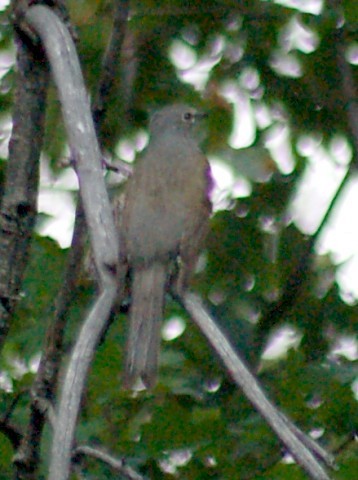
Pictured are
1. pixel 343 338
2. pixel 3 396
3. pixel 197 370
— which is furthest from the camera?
pixel 343 338

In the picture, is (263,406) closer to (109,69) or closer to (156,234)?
(156,234)

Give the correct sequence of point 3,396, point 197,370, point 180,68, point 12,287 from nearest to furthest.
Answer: point 12,287
point 3,396
point 197,370
point 180,68

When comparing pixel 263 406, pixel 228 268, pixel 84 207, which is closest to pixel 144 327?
pixel 84 207

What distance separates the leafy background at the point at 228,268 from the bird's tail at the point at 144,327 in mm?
592

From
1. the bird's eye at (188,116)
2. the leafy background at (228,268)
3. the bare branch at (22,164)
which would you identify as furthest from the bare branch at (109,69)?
the bird's eye at (188,116)

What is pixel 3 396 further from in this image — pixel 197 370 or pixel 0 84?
pixel 0 84

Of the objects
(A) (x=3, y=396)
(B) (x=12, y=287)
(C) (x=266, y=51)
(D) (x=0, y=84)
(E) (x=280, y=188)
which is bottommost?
(B) (x=12, y=287)

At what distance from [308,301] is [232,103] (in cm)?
86

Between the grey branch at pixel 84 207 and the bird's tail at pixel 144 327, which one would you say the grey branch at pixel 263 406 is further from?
the bird's tail at pixel 144 327

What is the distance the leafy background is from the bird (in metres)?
0.48

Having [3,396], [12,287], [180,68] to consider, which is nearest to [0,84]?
[180,68]

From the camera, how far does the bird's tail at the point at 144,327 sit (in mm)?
2869

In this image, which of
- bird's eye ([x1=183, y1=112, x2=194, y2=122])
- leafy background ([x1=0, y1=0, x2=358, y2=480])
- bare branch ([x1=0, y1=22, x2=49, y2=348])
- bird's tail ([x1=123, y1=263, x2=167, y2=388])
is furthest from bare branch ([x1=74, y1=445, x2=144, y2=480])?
bird's eye ([x1=183, y1=112, x2=194, y2=122])

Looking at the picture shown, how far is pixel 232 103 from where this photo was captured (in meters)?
4.72
